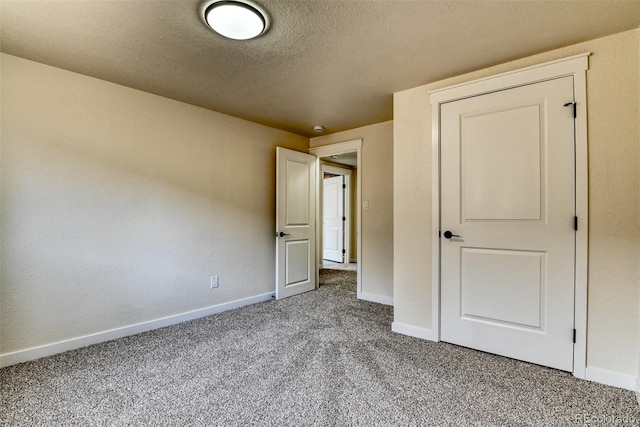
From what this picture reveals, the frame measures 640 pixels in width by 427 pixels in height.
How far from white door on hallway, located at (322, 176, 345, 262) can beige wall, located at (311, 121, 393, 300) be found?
2.90 meters

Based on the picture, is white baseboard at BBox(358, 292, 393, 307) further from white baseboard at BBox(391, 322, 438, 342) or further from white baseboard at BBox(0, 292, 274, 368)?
white baseboard at BBox(0, 292, 274, 368)

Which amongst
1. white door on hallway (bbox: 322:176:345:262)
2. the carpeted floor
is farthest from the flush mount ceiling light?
white door on hallway (bbox: 322:176:345:262)

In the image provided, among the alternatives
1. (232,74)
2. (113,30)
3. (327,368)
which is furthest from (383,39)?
(327,368)

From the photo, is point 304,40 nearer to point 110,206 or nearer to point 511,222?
point 511,222

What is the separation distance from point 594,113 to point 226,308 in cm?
369

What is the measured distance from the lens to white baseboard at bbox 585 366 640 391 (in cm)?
183

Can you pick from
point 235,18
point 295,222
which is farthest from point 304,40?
point 295,222

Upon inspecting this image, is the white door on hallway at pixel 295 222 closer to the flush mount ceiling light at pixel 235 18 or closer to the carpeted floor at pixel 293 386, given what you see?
the carpeted floor at pixel 293 386

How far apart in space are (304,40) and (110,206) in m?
2.16

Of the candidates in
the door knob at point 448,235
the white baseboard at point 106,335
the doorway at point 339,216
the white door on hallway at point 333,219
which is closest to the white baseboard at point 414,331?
the door knob at point 448,235

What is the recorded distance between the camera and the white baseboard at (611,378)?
183cm

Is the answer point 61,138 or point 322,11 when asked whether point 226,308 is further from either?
point 322,11

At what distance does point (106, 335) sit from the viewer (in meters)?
2.54

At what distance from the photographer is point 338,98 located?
9.59 ft
